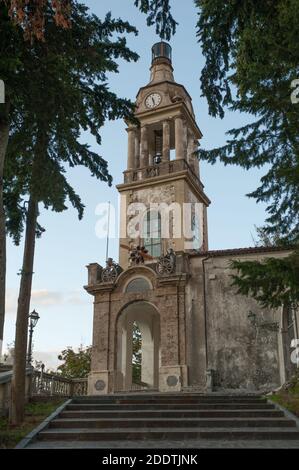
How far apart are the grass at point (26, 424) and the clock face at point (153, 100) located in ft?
67.2

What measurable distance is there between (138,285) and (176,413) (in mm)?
11191

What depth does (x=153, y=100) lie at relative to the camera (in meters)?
30.1

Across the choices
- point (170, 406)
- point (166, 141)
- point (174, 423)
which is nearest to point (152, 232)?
point (166, 141)

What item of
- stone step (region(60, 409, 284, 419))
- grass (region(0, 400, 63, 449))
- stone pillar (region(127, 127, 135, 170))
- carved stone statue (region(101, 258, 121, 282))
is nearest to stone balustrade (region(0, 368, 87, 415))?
grass (region(0, 400, 63, 449))

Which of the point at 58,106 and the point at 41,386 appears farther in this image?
the point at 41,386

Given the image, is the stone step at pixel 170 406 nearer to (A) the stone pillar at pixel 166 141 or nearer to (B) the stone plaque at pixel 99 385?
(B) the stone plaque at pixel 99 385

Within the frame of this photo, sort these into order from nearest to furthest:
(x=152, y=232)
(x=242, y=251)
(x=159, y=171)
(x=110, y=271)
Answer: (x=242, y=251), (x=110, y=271), (x=152, y=232), (x=159, y=171)

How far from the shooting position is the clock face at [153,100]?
2988 cm

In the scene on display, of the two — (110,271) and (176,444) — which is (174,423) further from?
(110,271)

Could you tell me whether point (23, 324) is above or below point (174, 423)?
above

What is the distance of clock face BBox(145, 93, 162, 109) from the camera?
29875 mm

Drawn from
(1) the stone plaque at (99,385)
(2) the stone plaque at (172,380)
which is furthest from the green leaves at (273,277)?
(1) the stone plaque at (99,385)

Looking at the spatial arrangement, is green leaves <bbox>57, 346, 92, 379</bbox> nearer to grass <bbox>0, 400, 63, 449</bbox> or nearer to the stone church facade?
the stone church facade

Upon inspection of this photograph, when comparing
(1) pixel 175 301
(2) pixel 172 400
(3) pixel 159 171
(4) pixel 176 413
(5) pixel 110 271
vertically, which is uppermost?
(3) pixel 159 171
